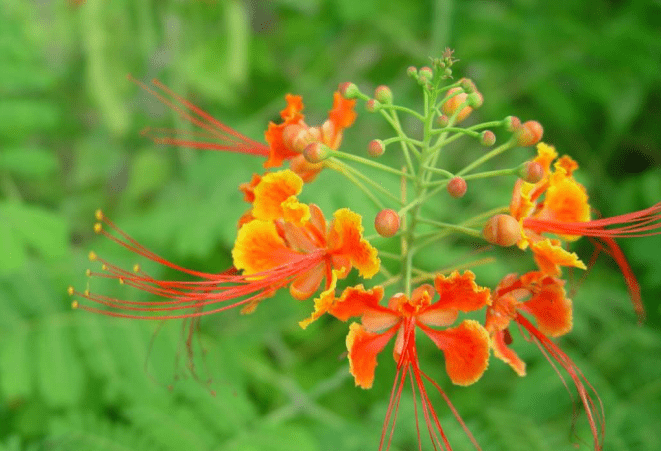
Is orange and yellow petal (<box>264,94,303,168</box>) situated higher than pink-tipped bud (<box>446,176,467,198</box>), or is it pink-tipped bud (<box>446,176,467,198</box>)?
orange and yellow petal (<box>264,94,303,168</box>)

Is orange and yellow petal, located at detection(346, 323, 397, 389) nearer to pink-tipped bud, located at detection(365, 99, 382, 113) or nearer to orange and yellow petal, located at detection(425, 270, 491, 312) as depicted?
orange and yellow petal, located at detection(425, 270, 491, 312)

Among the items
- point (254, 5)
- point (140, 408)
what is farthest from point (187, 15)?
point (140, 408)

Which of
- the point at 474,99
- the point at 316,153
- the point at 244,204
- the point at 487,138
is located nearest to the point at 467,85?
the point at 474,99

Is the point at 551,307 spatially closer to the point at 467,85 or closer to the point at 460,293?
the point at 460,293

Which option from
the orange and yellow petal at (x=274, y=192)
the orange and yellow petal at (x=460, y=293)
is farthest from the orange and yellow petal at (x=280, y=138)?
the orange and yellow petal at (x=460, y=293)

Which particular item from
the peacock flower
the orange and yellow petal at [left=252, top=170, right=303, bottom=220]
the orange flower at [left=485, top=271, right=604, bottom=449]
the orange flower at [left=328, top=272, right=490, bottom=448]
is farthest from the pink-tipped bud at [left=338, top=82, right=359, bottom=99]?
the orange flower at [left=485, top=271, right=604, bottom=449]

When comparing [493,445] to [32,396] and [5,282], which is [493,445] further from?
[5,282]
